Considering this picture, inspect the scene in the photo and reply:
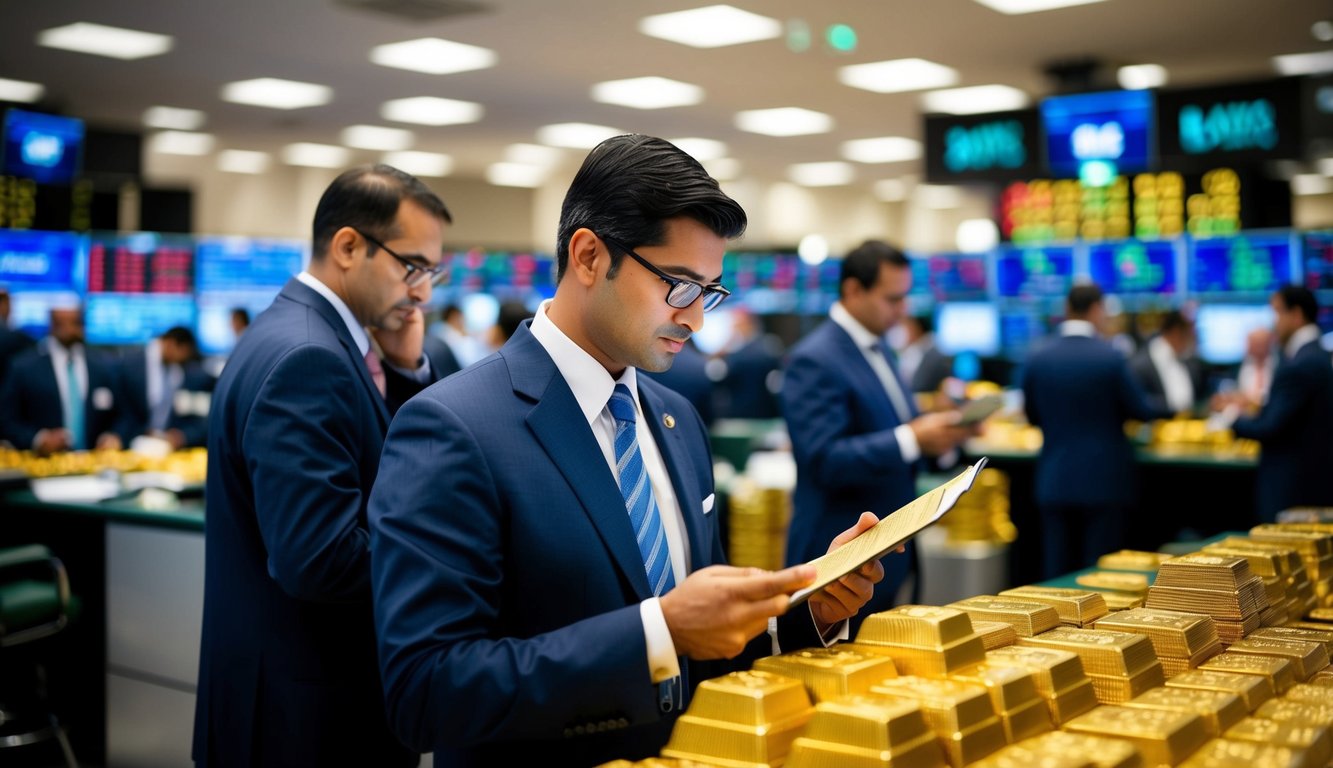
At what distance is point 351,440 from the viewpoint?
2383mm

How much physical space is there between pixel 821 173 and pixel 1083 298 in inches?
409

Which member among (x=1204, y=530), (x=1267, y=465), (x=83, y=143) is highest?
(x=83, y=143)

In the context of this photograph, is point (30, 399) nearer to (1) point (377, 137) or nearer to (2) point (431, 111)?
(2) point (431, 111)

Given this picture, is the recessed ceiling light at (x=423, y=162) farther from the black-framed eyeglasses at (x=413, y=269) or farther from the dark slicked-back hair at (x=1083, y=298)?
the black-framed eyeglasses at (x=413, y=269)

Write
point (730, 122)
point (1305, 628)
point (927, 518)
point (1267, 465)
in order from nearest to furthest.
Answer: point (927, 518) < point (1305, 628) < point (1267, 465) < point (730, 122)

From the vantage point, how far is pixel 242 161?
15.2 m

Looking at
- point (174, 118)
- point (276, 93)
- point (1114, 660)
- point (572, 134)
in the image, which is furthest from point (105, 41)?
point (1114, 660)

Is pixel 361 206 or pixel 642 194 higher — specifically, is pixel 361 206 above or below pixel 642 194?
above

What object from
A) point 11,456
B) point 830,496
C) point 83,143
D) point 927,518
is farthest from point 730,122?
point 927,518

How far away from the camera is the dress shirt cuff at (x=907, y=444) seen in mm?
4055

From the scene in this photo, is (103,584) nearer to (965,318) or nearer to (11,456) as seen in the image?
(11,456)

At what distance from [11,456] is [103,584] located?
1.52 metres

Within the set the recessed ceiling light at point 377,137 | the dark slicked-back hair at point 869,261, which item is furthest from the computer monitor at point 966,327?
the dark slicked-back hair at point 869,261

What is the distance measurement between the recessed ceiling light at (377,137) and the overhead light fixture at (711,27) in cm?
501
